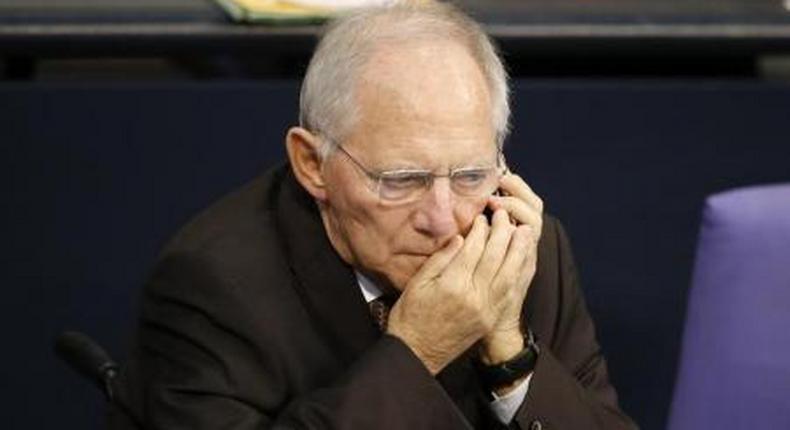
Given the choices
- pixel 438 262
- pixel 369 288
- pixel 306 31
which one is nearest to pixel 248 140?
pixel 306 31

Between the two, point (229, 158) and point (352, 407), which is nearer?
point (352, 407)

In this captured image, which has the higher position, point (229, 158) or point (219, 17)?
point (219, 17)

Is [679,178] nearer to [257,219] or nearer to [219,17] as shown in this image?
[219,17]

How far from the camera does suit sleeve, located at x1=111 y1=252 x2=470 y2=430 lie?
68.4 inches

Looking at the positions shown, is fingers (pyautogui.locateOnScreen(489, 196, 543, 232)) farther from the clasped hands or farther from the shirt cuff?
the shirt cuff

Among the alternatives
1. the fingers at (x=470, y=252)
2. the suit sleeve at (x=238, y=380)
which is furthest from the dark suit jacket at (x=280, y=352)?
the fingers at (x=470, y=252)

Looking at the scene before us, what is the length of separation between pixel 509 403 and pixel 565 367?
0.10 m

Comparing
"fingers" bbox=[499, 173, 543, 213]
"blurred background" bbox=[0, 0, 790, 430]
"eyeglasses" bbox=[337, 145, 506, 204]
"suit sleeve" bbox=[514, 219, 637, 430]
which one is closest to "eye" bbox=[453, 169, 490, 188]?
"eyeglasses" bbox=[337, 145, 506, 204]

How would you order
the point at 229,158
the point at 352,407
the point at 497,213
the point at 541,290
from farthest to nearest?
the point at 229,158, the point at 541,290, the point at 497,213, the point at 352,407

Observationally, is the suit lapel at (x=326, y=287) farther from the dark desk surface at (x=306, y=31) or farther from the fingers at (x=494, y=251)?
the dark desk surface at (x=306, y=31)

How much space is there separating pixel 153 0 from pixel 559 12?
0.67 m

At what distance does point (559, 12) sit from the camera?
2.82 meters

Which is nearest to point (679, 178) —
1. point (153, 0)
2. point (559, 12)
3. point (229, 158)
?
point (559, 12)

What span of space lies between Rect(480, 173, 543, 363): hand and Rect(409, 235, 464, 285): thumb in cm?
7
